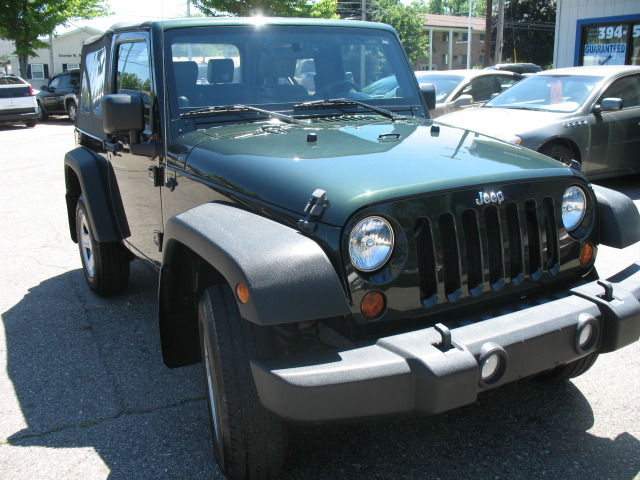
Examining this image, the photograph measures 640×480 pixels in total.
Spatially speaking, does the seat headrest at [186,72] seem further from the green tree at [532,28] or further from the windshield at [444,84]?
the green tree at [532,28]

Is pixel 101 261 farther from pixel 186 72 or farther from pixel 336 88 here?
pixel 336 88

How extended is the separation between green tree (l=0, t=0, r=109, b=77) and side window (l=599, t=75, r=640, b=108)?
2452 cm

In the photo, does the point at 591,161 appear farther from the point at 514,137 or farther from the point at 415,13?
the point at 415,13

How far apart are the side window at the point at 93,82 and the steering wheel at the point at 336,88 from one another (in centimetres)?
168

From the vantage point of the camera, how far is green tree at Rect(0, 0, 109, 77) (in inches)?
1053

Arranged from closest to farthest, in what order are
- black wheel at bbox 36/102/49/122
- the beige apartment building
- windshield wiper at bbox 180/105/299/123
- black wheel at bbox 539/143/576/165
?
windshield wiper at bbox 180/105/299/123, black wheel at bbox 539/143/576/165, black wheel at bbox 36/102/49/122, the beige apartment building

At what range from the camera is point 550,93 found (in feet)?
28.8

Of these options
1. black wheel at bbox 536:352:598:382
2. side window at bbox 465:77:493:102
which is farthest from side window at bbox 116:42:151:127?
side window at bbox 465:77:493:102

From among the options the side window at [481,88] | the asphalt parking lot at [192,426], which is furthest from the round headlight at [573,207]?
the side window at [481,88]

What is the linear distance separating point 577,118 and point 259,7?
21322 mm

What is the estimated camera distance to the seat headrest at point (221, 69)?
145 inches

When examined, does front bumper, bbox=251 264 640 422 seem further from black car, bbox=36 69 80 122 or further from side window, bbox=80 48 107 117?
black car, bbox=36 69 80 122

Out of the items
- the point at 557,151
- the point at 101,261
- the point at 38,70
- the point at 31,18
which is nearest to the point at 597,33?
the point at 557,151

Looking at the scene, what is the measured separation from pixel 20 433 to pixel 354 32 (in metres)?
2.93
